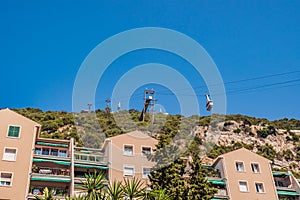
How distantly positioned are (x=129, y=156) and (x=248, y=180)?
1425 cm

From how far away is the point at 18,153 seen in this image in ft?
124

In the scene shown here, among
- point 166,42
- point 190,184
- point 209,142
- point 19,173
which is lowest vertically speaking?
point 190,184

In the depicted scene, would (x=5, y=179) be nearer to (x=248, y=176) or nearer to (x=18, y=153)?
(x=18, y=153)

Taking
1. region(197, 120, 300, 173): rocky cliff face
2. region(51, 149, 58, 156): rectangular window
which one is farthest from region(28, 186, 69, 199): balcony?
region(197, 120, 300, 173): rocky cliff face

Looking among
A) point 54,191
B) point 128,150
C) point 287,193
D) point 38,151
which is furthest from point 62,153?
point 287,193

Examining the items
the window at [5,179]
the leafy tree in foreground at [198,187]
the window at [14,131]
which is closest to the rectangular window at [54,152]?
the window at [14,131]

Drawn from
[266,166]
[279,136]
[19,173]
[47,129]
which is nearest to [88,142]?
[47,129]

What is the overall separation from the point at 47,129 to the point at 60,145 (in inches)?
1105

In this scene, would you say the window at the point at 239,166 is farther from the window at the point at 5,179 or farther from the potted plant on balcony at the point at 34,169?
the window at the point at 5,179

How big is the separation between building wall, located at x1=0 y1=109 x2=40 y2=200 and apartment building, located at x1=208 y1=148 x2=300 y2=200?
2011 centimetres

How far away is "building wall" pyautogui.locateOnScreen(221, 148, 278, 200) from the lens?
42.1 meters

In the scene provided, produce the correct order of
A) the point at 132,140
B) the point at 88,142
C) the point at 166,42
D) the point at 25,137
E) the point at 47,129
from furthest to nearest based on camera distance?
1. the point at 47,129
2. the point at 88,142
3. the point at 132,140
4. the point at 25,137
5. the point at 166,42

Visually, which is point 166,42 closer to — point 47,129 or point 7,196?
point 7,196

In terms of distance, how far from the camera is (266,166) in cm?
4488
